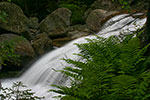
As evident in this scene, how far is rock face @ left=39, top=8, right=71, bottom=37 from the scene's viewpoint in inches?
495

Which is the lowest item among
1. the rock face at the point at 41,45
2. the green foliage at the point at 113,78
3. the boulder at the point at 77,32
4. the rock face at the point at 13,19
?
the green foliage at the point at 113,78

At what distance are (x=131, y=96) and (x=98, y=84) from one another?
11.2 inches

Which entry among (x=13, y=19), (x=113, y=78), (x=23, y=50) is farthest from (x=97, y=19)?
(x=113, y=78)

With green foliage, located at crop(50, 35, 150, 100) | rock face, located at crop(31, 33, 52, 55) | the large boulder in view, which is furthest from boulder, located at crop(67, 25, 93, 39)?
green foliage, located at crop(50, 35, 150, 100)

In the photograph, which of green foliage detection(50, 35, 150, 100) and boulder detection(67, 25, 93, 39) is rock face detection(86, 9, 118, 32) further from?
green foliage detection(50, 35, 150, 100)

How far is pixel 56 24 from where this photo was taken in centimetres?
1275

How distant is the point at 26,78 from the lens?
7391 millimetres

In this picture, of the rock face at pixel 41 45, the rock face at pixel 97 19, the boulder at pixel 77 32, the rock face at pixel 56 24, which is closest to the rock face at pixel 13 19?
the rock face at pixel 41 45

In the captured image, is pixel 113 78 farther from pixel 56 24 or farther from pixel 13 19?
pixel 56 24

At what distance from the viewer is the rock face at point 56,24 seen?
12.6 meters

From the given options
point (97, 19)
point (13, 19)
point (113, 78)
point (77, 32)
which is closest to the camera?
point (113, 78)

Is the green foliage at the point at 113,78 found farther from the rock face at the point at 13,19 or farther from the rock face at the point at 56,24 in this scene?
the rock face at the point at 56,24

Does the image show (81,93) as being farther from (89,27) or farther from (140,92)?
(89,27)

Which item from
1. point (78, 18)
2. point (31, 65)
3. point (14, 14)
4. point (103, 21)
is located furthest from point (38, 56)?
point (78, 18)
